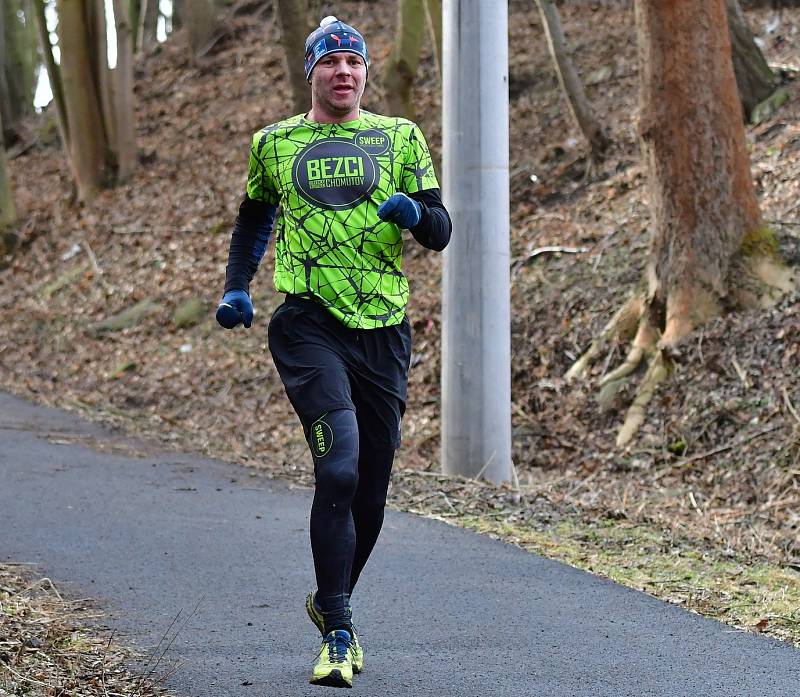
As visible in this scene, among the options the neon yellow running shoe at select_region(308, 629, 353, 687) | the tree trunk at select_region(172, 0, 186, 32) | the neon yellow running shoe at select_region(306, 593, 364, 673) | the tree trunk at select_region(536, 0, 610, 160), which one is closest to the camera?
the neon yellow running shoe at select_region(308, 629, 353, 687)

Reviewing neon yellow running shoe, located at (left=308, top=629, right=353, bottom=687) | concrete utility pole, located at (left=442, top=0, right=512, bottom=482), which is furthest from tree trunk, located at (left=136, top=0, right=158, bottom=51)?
neon yellow running shoe, located at (left=308, top=629, right=353, bottom=687)

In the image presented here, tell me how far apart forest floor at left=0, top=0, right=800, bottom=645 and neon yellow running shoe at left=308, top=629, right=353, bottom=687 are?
7.63ft

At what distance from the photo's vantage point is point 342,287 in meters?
4.85

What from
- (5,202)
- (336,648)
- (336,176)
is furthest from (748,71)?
(5,202)

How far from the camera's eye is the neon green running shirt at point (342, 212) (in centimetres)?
486

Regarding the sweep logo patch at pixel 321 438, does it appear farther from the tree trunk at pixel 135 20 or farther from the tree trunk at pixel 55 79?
the tree trunk at pixel 135 20

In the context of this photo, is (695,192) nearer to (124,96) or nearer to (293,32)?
(293,32)

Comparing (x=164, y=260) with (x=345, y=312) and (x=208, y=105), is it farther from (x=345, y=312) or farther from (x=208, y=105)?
(x=345, y=312)

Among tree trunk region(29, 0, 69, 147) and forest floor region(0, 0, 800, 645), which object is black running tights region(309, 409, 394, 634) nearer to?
forest floor region(0, 0, 800, 645)

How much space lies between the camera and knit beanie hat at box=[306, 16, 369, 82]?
495cm

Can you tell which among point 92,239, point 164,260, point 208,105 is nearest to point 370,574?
point 164,260

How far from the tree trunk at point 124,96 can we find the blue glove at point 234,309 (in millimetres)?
19753

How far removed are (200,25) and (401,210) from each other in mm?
26895

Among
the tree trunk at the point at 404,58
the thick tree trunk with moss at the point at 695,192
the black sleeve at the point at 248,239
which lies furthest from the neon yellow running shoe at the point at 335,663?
the tree trunk at the point at 404,58
